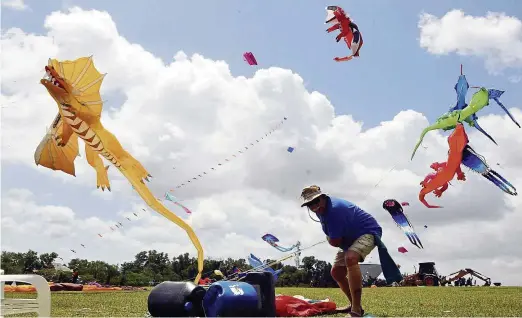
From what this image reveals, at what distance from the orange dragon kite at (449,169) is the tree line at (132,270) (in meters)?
14.6

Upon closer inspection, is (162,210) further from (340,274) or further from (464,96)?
(464,96)

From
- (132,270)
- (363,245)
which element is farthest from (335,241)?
(132,270)

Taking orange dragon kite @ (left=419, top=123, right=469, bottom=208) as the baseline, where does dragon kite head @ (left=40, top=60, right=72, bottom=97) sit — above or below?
above

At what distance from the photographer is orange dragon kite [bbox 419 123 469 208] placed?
384 inches

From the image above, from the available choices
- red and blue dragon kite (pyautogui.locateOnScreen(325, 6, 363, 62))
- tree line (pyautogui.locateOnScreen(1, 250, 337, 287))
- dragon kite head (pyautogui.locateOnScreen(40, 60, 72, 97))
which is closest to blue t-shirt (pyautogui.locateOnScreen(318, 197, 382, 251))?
red and blue dragon kite (pyautogui.locateOnScreen(325, 6, 363, 62))

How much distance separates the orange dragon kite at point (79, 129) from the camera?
880cm

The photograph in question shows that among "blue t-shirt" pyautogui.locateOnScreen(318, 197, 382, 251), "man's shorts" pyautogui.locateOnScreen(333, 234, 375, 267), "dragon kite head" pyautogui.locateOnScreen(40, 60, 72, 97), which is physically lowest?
"man's shorts" pyautogui.locateOnScreen(333, 234, 375, 267)

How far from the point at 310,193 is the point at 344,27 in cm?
370

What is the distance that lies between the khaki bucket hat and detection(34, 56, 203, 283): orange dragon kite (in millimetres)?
2112

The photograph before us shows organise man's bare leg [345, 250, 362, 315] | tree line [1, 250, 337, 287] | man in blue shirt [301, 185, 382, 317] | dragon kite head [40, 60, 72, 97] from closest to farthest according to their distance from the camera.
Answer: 1. man's bare leg [345, 250, 362, 315]
2. man in blue shirt [301, 185, 382, 317]
3. dragon kite head [40, 60, 72, 97]
4. tree line [1, 250, 337, 287]

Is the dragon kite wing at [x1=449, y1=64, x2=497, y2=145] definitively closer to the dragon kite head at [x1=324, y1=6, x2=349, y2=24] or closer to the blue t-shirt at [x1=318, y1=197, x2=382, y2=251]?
the dragon kite head at [x1=324, y1=6, x2=349, y2=24]

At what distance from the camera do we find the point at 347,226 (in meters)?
6.86

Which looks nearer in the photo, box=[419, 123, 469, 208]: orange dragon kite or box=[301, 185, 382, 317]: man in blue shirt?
box=[301, 185, 382, 317]: man in blue shirt

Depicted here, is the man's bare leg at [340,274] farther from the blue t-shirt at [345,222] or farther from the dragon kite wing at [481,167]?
the dragon kite wing at [481,167]
